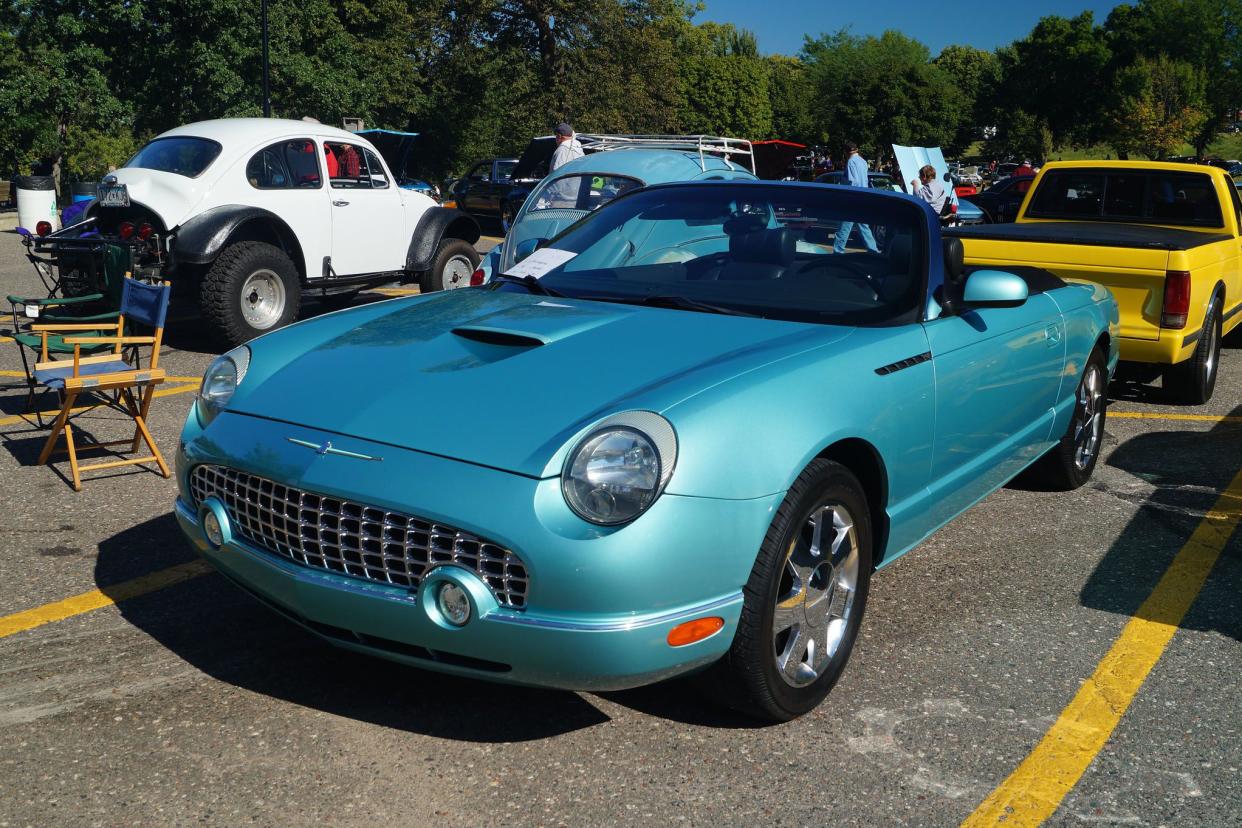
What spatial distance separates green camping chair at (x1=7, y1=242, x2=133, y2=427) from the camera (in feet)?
20.9

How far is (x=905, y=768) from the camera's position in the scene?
3010 mm

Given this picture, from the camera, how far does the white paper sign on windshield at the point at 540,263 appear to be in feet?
14.3

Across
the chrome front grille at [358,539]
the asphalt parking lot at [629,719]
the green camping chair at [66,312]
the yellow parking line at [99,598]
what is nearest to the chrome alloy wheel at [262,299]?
the green camping chair at [66,312]

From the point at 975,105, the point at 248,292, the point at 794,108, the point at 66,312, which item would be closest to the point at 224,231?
the point at 248,292

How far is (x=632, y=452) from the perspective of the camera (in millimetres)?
2785

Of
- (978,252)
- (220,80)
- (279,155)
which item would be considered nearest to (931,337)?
(978,252)

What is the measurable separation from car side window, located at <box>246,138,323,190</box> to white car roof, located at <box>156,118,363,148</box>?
0.30ft

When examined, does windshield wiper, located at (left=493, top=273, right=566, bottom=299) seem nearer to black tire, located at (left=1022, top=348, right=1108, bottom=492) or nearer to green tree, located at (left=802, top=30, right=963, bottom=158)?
black tire, located at (left=1022, top=348, right=1108, bottom=492)

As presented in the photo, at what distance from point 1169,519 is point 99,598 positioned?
14.9ft

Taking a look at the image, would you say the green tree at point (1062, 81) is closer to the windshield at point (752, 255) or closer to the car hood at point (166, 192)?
the car hood at point (166, 192)

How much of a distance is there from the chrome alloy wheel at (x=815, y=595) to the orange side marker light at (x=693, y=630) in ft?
0.83

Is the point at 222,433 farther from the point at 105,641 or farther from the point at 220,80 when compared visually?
the point at 220,80

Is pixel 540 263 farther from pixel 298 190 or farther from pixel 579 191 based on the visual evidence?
pixel 298 190

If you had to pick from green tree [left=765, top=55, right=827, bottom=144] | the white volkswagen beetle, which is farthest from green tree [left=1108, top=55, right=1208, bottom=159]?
the white volkswagen beetle
